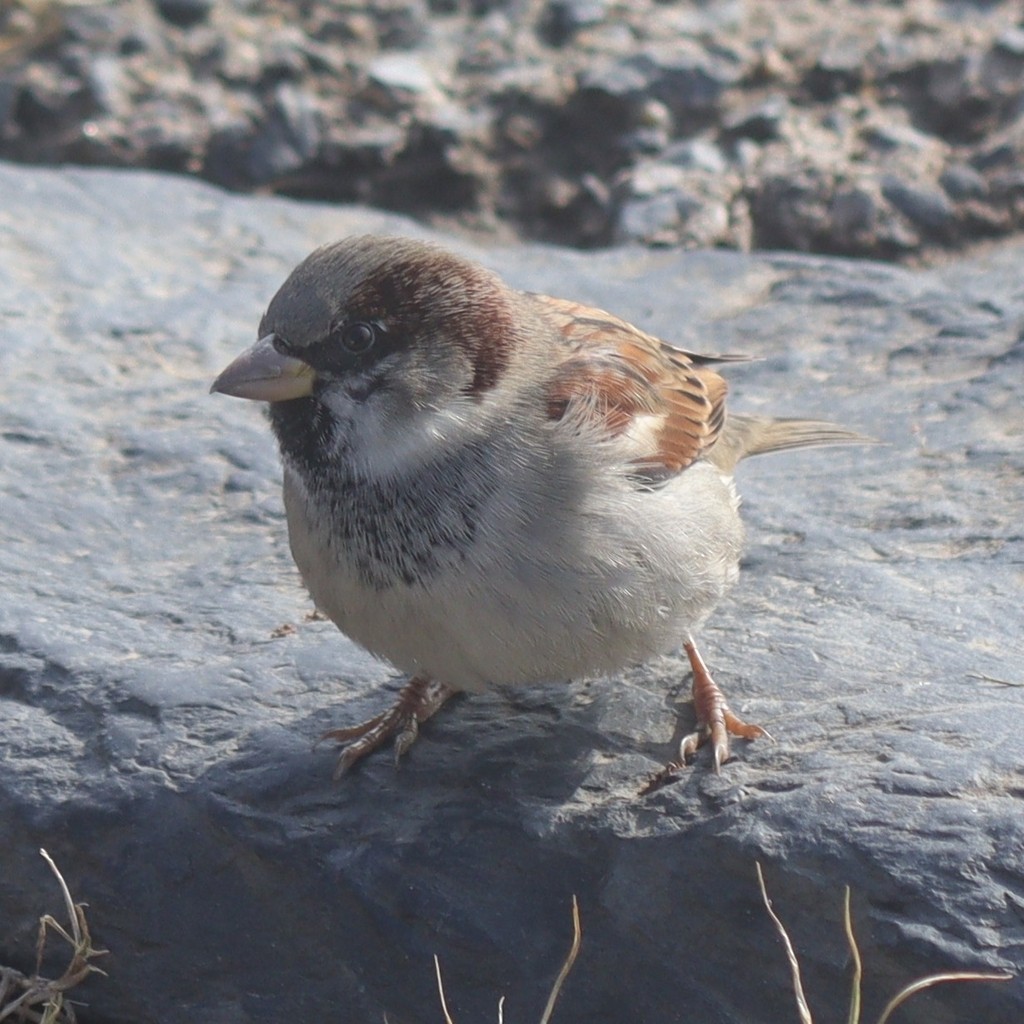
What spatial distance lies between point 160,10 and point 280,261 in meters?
2.43

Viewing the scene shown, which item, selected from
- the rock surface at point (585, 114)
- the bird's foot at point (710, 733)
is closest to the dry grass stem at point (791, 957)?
the bird's foot at point (710, 733)

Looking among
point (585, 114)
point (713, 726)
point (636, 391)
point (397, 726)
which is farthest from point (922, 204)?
point (397, 726)

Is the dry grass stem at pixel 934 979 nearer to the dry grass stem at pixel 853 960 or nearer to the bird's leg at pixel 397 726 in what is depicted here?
the dry grass stem at pixel 853 960

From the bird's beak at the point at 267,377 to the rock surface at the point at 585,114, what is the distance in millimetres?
3092

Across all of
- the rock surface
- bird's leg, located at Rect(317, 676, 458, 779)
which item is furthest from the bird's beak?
the rock surface

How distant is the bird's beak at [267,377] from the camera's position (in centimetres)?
294

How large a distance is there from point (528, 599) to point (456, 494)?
267 mm

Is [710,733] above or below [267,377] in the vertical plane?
below

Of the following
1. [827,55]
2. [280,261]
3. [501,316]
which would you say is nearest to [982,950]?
[501,316]

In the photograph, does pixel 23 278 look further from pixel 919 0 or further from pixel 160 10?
pixel 919 0

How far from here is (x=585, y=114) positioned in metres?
6.51

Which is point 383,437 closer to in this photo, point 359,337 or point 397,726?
point 359,337

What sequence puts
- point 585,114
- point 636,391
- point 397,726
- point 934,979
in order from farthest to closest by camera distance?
point 585,114, point 636,391, point 397,726, point 934,979

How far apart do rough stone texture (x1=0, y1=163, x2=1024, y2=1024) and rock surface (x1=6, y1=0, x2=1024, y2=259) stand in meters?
1.61
